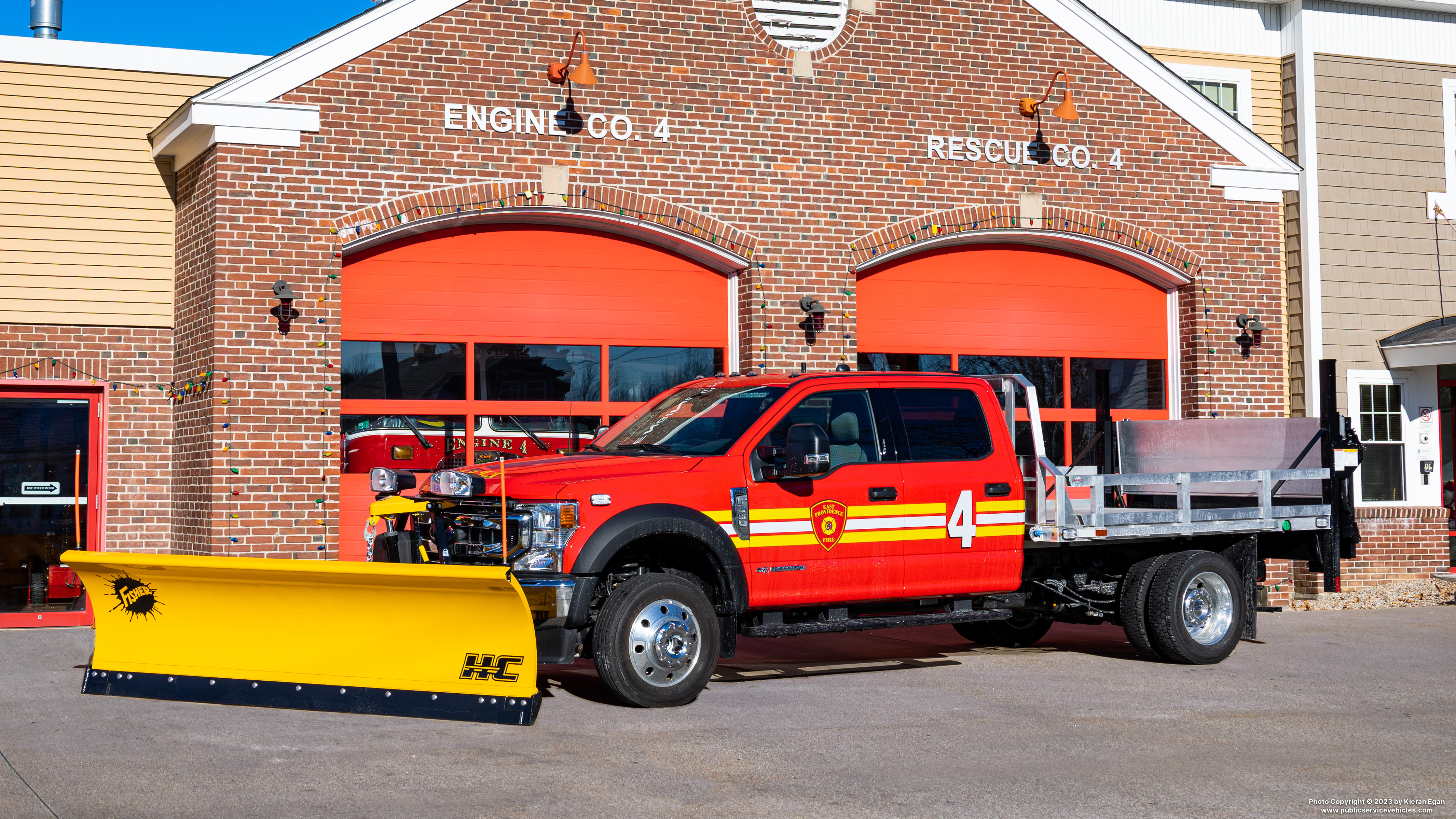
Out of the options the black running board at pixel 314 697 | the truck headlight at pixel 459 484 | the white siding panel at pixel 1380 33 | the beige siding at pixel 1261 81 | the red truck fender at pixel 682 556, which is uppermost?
the white siding panel at pixel 1380 33

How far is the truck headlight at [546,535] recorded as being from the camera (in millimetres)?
8477

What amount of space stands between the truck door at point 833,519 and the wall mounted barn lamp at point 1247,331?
7868 mm

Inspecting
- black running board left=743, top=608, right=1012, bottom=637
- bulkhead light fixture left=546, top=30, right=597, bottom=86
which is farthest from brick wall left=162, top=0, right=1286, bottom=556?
black running board left=743, top=608, right=1012, bottom=637

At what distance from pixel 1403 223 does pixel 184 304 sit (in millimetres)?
13756

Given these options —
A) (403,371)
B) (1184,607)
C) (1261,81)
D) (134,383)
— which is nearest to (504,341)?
(403,371)

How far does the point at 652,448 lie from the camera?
9523mm

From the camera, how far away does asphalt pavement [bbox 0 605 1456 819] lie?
20.5 ft

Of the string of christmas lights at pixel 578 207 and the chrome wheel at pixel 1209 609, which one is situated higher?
the string of christmas lights at pixel 578 207

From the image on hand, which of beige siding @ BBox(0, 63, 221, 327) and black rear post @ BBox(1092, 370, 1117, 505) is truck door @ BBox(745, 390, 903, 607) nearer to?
black rear post @ BBox(1092, 370, 1117, 505)

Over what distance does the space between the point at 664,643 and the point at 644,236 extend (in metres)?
6.59

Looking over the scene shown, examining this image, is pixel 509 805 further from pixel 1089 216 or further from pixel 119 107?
pixel 1089 216

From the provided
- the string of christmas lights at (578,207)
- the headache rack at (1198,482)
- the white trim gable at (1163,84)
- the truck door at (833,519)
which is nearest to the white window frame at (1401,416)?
the white trim gable at (1163,84)

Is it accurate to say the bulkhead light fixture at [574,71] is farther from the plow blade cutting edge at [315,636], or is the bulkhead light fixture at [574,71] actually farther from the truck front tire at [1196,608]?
the truck front tire at [1196,608]

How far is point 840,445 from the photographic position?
9.77 metres
